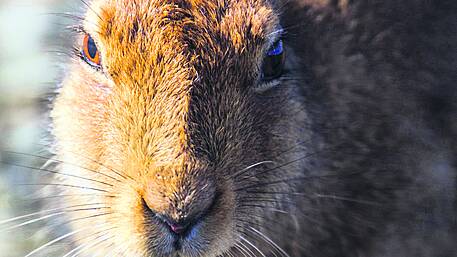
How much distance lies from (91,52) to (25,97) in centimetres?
282

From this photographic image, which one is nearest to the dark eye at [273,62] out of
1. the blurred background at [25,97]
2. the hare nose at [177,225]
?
the hare nose at [177,225]

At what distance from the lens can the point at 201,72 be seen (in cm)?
278

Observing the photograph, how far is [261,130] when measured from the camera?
2984 millimetres

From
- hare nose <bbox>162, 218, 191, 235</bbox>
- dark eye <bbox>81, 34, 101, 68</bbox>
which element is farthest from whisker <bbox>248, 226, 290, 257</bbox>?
dark eye <bbox>81, 34, 101, 68</bbox>

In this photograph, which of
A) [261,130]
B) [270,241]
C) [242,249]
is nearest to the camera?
[261,130]

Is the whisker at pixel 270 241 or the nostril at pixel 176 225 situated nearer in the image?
the nostril at pixel 176 225

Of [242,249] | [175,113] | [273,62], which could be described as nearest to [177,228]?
[175,113]

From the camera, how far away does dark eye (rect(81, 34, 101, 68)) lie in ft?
9.88

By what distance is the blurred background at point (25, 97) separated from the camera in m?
4.38

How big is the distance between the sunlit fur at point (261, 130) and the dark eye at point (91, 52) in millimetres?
41

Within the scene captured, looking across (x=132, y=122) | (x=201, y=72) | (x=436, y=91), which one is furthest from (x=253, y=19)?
(x=436, y=91)

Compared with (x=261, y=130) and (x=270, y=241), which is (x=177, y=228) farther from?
(x=270, y=241)

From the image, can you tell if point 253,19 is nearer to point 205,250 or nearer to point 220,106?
point 220,106

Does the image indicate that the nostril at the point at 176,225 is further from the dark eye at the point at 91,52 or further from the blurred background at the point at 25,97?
the blurred background at the point at 25,97
